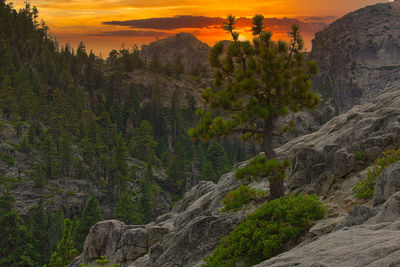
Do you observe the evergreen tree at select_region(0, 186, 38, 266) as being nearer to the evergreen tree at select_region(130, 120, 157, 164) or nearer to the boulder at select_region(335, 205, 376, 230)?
the boulder at select_region(335, 205, 376, 230)

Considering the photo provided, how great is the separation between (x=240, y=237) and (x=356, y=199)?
17.4 ft

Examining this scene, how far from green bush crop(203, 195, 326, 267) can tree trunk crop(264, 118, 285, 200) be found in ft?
11.0

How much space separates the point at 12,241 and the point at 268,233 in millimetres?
50472

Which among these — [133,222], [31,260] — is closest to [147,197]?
[133,222]

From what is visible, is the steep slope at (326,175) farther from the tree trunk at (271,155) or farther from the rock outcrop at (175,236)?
the tree trunk at (271,155)

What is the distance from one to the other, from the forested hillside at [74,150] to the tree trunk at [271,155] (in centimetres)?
4176

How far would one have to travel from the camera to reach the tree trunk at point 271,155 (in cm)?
1944

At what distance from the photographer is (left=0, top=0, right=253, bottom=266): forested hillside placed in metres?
63.8

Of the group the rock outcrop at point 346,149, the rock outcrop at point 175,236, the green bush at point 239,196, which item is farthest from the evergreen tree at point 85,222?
the green bush at point 239,196

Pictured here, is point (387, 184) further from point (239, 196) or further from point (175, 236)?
point (175, 236)

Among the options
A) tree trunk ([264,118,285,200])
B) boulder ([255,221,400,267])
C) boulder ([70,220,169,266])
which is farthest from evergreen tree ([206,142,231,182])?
boulder ([255,221,400,267])

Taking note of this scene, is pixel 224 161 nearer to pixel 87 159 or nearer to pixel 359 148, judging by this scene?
pixel 87 159

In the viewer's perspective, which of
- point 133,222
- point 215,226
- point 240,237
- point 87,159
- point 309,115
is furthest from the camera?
point 309,115

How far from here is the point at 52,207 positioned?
80.4m
